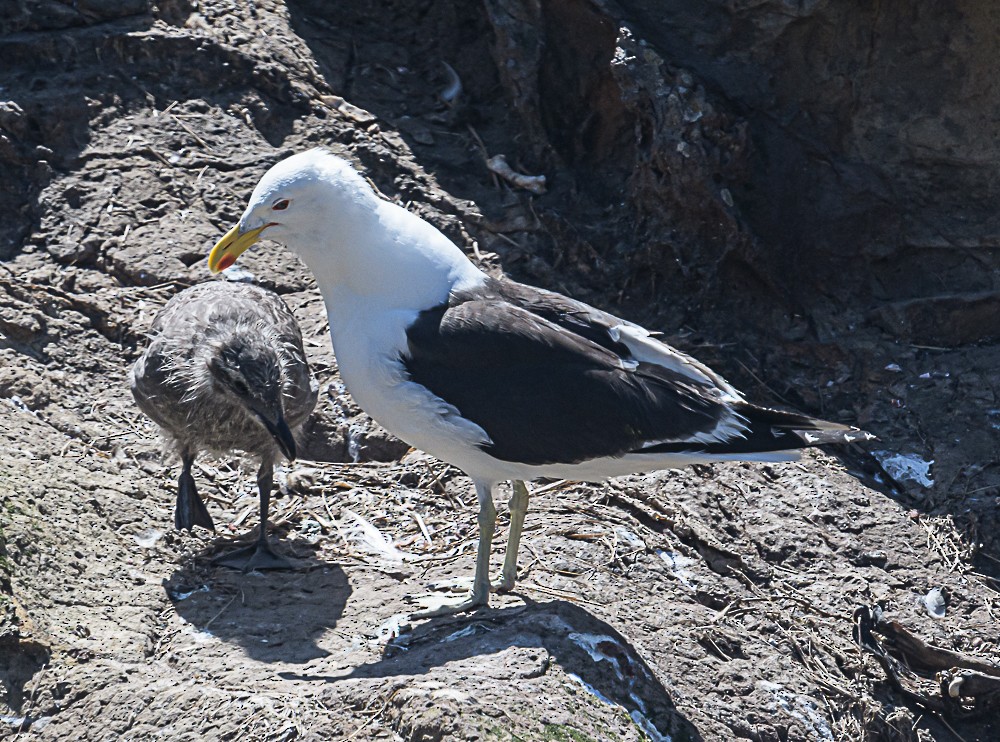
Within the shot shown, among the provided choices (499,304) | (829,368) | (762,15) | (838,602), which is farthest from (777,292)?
(499,304)

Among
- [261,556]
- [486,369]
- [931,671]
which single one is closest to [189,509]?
[261,556]

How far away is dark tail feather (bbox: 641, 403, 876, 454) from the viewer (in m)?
4.71

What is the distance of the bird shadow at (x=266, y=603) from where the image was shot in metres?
4.73

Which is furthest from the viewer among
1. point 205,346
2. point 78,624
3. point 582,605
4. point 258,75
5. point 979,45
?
point 258,75

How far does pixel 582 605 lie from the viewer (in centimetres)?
500

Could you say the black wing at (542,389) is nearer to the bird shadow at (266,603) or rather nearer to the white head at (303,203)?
the white head at (303,203)

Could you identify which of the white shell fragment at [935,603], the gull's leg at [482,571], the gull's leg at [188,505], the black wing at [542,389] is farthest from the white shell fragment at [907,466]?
the gull's leg at [188,505]

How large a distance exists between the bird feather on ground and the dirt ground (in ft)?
2.15

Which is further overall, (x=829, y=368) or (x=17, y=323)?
(x=829, y=368)

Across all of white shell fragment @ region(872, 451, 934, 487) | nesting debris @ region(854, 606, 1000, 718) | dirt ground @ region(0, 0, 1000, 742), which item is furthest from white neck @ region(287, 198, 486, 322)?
white shell fragment @ region(872, 451, 934, 487)

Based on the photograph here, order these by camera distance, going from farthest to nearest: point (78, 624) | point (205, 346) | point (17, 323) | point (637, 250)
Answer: point (637, 250)
point (17, 323)
point (205, 346)
point (78, 624)

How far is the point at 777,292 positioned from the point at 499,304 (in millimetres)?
2759

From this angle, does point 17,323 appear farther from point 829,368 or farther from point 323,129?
point 829,368

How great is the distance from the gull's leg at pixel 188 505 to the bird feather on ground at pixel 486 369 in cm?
109
